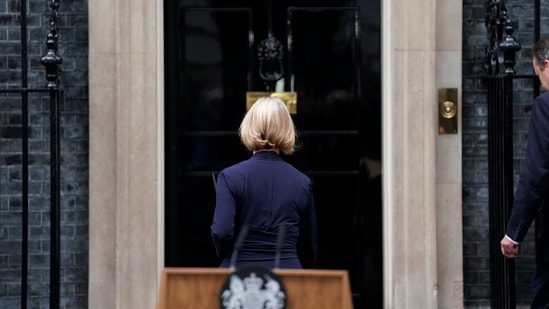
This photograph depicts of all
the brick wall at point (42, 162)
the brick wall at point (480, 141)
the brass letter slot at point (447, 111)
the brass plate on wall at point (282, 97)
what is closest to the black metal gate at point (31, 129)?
the brick wall at point (42, 162)

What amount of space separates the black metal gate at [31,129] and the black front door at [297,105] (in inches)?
29.9

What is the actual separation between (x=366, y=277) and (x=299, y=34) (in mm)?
1508

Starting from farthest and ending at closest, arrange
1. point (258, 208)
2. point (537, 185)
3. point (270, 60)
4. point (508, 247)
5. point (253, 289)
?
point (270, 60) < point (508, 247) < point (537, 185) < point (258, 208) < point (253, 289)

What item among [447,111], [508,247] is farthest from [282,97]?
[508,247]

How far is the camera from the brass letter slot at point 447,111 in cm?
651

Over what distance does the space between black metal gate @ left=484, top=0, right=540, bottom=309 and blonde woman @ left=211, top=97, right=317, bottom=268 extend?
6.09ft

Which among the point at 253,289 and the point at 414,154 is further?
the point at 414,154

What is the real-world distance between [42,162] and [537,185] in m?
3.02

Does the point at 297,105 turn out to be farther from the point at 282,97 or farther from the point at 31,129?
the point at 31,129

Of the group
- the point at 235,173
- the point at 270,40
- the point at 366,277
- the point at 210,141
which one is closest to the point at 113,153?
the point at 210,141

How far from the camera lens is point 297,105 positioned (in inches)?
267

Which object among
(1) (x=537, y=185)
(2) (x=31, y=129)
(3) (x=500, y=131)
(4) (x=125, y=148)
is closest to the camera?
(1) (x=537, y=185)

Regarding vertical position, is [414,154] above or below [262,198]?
Result: above

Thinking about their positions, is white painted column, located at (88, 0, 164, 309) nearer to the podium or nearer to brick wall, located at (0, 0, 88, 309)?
brick wall, located at (0, 0, 88, 309)
